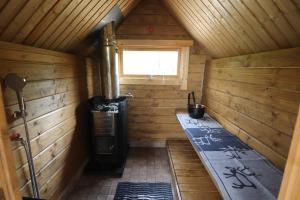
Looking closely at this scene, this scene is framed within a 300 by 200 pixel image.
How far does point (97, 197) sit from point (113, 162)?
1.62ft

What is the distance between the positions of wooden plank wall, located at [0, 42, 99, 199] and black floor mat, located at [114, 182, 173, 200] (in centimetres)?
64

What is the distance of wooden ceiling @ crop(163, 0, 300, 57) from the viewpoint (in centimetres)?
99

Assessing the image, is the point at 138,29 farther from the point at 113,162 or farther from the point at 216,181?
the point at 216,181

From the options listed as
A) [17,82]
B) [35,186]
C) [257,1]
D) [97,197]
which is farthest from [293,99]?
[97,197]

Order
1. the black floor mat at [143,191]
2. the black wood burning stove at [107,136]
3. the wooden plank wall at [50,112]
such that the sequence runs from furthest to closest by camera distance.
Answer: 1. the black wood burning stove at [107,136]
2. the black floor mat at [143,191]
3. the wooden plank wall at [50,112]

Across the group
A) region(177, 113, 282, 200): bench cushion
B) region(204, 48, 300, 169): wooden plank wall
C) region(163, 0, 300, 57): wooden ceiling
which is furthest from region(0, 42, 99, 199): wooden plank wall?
region(204, 48, 300, 169): wooden plank wall

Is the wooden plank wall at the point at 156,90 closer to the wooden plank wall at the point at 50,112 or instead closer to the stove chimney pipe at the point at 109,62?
the stove chimney pipe at the point at 109,62

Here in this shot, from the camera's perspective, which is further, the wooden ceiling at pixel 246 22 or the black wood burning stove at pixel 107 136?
the black wood burning stove at pixel 107 136

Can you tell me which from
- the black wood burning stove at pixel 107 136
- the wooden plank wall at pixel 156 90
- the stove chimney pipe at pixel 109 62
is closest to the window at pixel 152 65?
the wooden plank wall at pixel 156 90

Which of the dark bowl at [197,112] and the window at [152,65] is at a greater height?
the window at [152,65]

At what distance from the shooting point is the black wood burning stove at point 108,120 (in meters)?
2.20

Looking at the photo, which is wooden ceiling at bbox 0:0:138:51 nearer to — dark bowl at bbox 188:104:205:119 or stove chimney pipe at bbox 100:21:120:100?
stove chimney pipe at bbox 100:21:120:100

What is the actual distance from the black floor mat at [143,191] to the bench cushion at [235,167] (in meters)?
0.76

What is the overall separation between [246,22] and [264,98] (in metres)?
0.61
